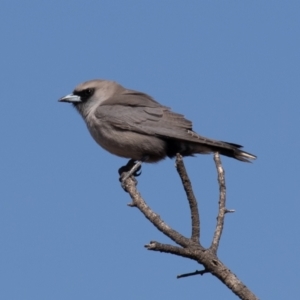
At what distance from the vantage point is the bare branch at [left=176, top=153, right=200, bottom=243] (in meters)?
Answer: 4.73

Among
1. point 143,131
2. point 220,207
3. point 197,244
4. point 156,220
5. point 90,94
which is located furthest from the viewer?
point 90,94

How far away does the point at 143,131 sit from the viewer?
895 centimetres

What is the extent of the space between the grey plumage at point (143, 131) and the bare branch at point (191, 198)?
3276 mm

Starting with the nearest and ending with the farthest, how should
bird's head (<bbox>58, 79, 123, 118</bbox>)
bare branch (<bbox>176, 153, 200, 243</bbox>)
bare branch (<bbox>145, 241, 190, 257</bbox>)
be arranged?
bare branch (<bbox>145, 241, 190, 257</bbox>) < bare branch (<bbox>176, 153, 200, 243</bbox>) < bird's head (<bbox>58, 79, 123, 118</bbox>)

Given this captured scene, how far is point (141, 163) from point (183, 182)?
372 cm

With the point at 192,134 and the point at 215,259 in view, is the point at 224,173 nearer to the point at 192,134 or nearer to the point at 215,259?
the point at 215,259

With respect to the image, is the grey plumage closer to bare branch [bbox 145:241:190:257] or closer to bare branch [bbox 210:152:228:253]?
bare branch [bbox 210:152:228:253]

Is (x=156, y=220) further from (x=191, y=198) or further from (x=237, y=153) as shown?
(x=237, y=153)

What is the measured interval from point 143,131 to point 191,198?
13.1 feet

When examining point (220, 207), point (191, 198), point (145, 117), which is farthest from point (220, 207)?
point (145, 117)

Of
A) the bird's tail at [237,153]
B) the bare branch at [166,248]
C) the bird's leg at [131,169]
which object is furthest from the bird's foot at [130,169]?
the bare branch at [166,248]

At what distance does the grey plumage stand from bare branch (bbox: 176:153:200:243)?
328 cm

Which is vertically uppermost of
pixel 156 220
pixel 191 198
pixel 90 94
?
pixel 90 94

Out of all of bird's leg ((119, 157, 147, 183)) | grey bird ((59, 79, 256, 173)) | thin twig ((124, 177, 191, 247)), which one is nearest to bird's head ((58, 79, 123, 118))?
grey bird ((59, 79, 256, 173))
